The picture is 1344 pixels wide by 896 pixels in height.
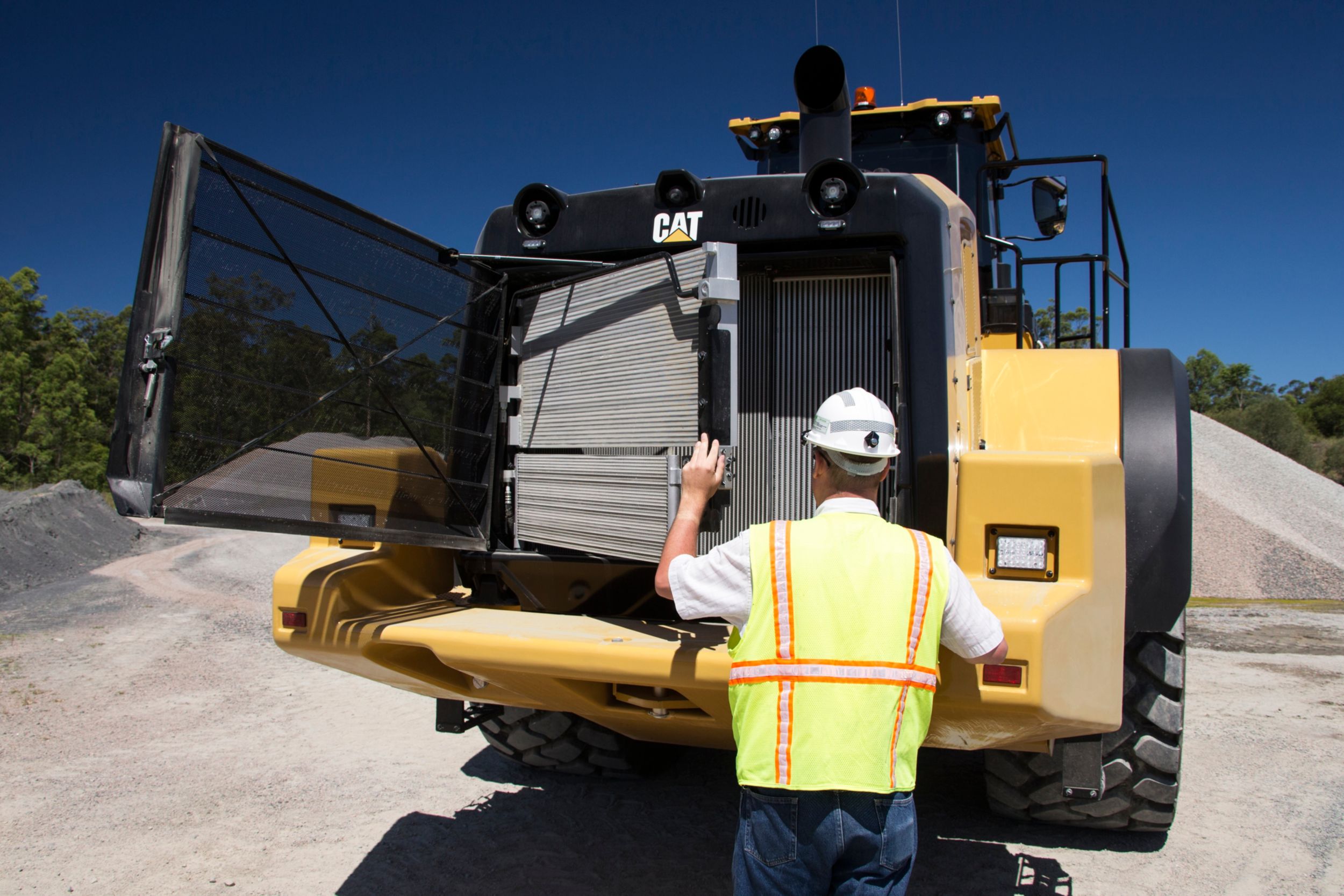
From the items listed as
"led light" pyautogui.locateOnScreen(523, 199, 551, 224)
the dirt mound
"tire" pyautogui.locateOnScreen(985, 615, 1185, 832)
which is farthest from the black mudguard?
the dirt mound

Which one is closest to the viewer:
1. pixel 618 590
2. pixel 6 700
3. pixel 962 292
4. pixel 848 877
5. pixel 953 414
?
pixel 848 877

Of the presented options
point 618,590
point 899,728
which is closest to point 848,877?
point 899,728

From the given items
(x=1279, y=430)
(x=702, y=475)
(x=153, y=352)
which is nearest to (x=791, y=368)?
(x=702, y=475)

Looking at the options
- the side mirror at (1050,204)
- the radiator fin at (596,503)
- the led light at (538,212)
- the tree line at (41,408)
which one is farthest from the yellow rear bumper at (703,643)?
the tree line at (41,408)

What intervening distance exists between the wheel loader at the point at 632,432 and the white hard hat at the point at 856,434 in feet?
2.00

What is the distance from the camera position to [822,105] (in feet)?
12.6

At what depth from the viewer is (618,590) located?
12.5 feet

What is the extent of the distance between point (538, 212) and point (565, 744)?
2581 mm

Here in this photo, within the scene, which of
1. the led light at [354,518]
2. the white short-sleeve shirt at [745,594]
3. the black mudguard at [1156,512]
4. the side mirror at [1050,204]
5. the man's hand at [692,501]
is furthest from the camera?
the side mirror at [1050,204]

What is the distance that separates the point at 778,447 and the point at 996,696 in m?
1.26

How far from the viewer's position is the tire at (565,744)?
472 cm

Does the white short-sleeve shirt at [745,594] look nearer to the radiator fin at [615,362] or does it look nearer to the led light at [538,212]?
the radiator fin at [615,362]

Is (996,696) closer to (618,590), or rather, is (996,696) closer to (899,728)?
(899,728)

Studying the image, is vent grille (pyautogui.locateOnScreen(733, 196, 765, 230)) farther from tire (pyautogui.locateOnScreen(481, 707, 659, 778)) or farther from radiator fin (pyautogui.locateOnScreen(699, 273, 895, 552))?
tire (pyautogui.locateOnScreen(481, 707, 659, 778))
